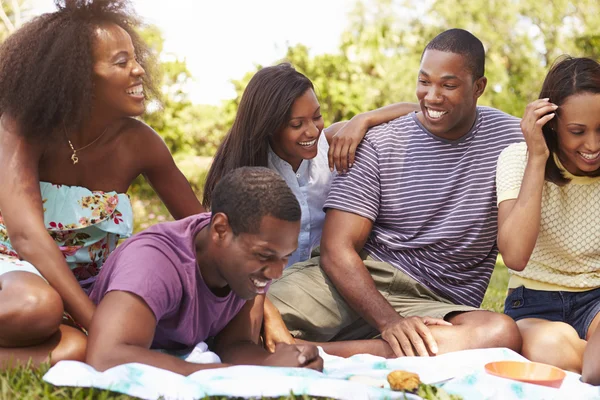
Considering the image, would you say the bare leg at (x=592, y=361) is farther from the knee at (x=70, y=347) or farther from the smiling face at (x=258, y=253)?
the knee at (x=70, y=347)

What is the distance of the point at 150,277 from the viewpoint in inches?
124

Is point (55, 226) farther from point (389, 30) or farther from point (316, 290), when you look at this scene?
point (389, 30)

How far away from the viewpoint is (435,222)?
4.43 m

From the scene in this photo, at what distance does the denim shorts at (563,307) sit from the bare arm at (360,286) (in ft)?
1.70

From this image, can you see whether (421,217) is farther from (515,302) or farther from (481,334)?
(481,334)

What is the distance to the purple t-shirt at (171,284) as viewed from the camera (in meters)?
3.15

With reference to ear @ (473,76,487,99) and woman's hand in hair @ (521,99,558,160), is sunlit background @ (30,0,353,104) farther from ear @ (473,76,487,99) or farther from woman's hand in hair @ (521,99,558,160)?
woman's hand in hair @ (521,99,558,160)

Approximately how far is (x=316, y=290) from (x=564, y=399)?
1.59 m

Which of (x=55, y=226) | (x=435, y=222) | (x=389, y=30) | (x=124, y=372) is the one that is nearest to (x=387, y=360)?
(x=435, y=222)

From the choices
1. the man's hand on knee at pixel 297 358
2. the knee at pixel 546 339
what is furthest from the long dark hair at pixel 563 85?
the man's hand on knee at pixel 297 358

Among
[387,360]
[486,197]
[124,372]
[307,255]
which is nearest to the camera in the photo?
[124,372]

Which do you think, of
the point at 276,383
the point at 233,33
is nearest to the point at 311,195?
the point at 276,383

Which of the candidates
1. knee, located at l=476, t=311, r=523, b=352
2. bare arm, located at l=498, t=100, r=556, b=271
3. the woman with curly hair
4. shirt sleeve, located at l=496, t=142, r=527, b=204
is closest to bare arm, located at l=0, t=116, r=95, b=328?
the woman with curly hair

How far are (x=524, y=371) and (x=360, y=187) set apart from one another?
1.50 meters
